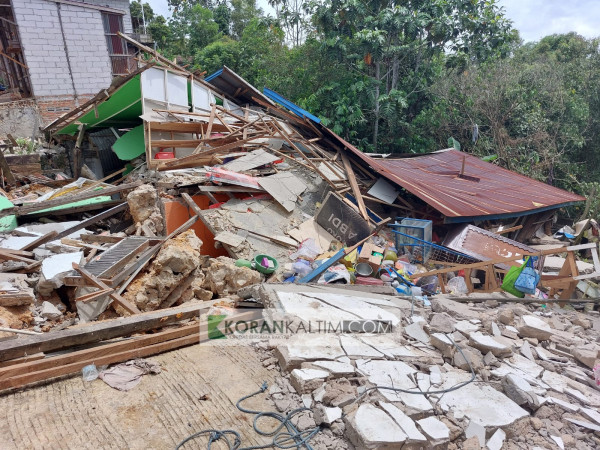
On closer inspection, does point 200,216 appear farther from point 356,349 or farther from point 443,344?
point 443,344

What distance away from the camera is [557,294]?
575 cm

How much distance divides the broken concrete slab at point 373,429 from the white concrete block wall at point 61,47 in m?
18.1

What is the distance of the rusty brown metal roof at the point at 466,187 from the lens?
7.82 m

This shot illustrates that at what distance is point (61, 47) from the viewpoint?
15375mm

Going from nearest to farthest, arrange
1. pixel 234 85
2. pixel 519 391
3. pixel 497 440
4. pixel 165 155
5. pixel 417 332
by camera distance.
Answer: pixel 497 440, pixel 519 391, pixel 417 332, pixel 165 155, pixel 234 85

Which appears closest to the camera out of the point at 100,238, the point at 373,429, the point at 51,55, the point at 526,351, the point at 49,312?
the point at 373,429

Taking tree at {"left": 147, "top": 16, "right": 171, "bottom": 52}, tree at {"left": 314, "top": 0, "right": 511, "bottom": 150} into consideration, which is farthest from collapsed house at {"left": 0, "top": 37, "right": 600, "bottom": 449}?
tree at {"left": 147, "top": 16, "right": 171, "bottom": 52}

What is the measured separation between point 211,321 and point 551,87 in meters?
16.4

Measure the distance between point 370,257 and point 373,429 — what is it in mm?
4120

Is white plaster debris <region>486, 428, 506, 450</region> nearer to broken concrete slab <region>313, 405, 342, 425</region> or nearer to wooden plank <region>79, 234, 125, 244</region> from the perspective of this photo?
broken concrete slab <region>313, 405, 342, 425</region>

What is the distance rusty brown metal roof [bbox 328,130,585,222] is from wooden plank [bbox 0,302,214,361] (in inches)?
213

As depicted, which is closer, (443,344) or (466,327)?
(443,344)

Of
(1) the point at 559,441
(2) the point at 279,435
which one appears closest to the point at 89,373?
(2) the point at 279,435

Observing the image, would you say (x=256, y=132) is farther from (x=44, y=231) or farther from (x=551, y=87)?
(x=551, y=87)
